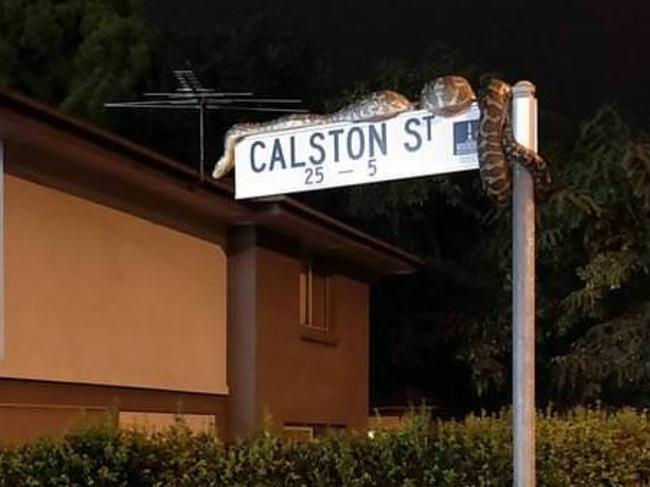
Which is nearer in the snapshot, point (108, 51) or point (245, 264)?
point (245, 264)

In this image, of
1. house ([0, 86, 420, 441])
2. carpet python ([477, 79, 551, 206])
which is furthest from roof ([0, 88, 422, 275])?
carpet python ([477, 79, 551, 206])

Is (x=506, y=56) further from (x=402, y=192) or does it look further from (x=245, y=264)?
(x=245, y=264)

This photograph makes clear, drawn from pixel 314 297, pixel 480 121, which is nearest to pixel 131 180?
pixel 314 297

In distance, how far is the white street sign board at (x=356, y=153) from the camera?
4637mm

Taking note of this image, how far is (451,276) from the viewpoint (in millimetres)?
21953

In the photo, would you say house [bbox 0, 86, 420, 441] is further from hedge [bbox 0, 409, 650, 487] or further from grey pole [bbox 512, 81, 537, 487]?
grey pole [bbox 512, 81, 537, 487]

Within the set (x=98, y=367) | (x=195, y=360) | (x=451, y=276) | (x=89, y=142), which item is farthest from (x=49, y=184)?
(x=451, y=276)

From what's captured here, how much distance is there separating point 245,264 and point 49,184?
12.5ft

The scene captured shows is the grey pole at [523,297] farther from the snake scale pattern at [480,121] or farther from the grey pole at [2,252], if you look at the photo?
the grey pole at [2,252]

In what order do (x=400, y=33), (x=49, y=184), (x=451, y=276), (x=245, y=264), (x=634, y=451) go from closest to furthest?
(x=634, y=451)
(x=49, y=184)
(x=245, y=264)
(x=451, y=276)
(x=400, y=33)

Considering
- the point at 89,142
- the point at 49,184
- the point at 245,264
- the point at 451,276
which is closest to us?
the point at 89,142

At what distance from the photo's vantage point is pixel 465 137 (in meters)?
4.63

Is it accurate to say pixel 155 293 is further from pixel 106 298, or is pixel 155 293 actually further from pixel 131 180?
pixel 131 180

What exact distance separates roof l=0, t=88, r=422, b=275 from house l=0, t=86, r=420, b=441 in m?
0.02
